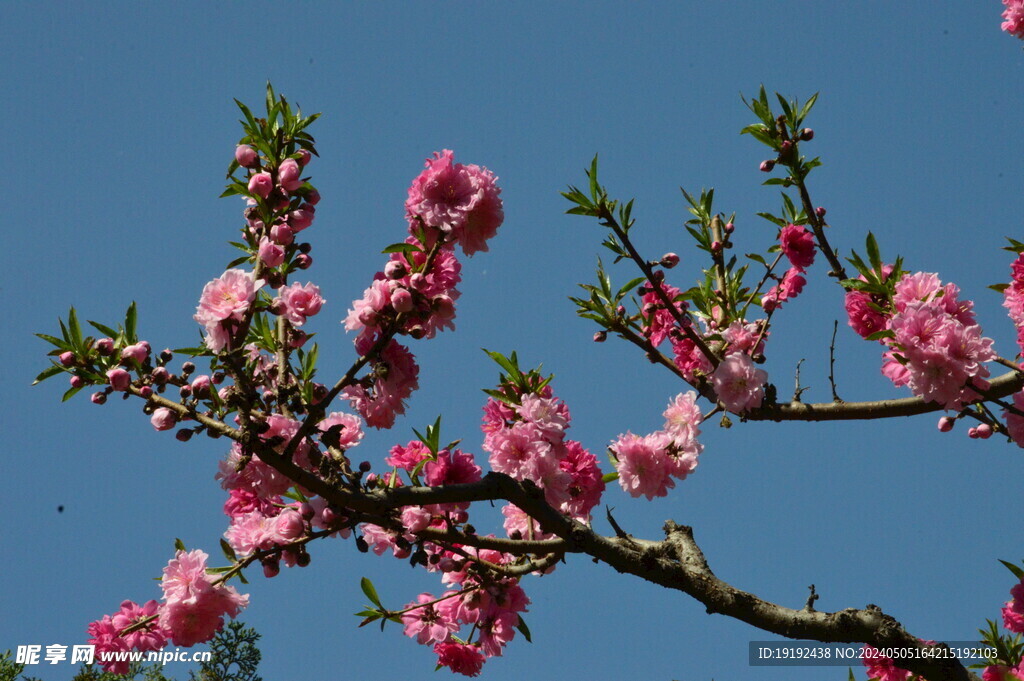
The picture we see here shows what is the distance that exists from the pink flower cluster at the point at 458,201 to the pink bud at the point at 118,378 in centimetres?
119

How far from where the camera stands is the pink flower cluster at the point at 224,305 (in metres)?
2.83

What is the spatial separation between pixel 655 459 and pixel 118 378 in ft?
6.98

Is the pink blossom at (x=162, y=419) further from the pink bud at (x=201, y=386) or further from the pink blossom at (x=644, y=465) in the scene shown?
the pink blossom at (x=644, y=465)

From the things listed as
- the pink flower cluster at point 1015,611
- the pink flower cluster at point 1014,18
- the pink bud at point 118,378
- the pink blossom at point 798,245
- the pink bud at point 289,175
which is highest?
the pink flower cluster at point 1014,18

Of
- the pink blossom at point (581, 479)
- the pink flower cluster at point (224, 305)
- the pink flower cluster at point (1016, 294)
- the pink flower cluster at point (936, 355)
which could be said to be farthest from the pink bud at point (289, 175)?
the pink flower cluster at point (1016, 294)

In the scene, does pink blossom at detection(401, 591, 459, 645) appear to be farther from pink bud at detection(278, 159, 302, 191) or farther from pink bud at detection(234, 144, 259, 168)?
pink bud at detection(234, 144, 259, 168)

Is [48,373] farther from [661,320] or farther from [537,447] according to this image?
[661,320]

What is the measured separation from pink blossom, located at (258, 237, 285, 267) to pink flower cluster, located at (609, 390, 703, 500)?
161 centimetres


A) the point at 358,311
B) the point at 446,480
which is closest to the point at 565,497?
the point at 446,480

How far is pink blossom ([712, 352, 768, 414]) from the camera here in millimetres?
3586

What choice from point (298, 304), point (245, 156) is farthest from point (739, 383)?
point (245, 156)

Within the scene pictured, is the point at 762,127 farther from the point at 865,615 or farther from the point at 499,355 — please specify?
the point at 865,615

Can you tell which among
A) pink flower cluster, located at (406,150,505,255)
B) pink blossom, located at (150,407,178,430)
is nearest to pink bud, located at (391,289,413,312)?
pink flower cluster, located at (406,150,505,255)

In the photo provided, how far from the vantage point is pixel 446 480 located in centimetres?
331
